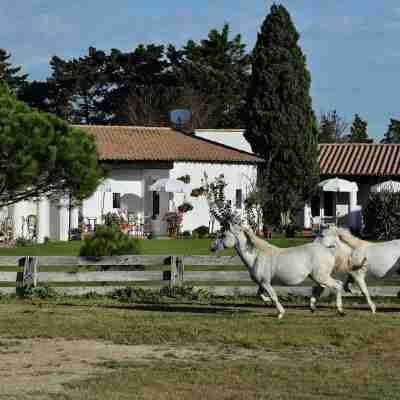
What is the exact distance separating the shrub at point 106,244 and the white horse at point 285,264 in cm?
626

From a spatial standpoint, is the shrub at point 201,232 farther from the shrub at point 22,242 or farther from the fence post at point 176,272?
the fence post at point 176,272

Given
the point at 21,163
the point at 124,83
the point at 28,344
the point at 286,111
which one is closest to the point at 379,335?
the point at 28,344

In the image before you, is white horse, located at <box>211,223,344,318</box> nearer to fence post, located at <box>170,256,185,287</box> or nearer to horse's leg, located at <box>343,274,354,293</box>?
horse's leg, located at <box>343,274,354,293</box>

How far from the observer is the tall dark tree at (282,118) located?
47875 mm

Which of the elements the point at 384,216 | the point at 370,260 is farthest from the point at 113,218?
the point at 370,260

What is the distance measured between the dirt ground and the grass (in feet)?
0.37

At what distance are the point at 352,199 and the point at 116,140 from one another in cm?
1260

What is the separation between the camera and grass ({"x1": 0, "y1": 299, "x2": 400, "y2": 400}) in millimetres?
9922

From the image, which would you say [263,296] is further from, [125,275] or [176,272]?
[125,275]

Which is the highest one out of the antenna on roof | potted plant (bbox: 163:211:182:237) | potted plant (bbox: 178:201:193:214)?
the antenna on roof

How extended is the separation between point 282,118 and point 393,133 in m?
41.4

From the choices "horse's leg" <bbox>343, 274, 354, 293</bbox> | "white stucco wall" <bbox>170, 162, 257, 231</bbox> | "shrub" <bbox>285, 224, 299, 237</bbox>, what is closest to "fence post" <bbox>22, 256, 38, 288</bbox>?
"horse's leg" <bbox>343, 274, 354, 293</bbox>

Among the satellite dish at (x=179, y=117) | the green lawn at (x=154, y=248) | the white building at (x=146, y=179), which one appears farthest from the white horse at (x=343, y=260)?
the satellite dish at (x=179, y=117)

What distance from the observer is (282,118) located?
47.9 m
